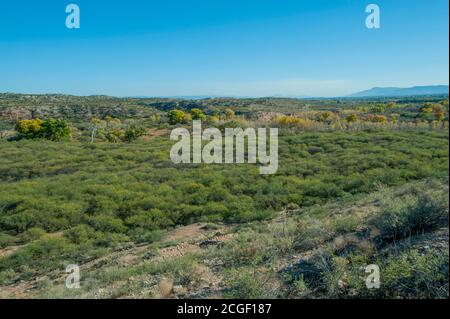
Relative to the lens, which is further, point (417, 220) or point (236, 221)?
point (236, 221)

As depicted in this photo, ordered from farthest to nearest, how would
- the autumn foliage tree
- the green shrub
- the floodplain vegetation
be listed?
1. the autumn foliage tree
2. the green shrub
3. the floodplain vegetation

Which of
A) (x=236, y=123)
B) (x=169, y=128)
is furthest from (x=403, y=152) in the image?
(x=169, y=128)

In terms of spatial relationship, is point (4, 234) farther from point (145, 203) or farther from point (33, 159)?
point (33, 159)

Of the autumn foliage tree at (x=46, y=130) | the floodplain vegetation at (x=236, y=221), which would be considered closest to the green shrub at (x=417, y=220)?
the floodplain vegetation at (x=236, y=221)

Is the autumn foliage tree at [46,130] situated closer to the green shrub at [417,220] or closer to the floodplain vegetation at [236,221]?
the floodplain vegetation at [236,221]

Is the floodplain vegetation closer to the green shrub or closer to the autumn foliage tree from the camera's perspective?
the green shrub

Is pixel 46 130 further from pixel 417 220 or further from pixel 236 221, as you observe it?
pixel 417 220

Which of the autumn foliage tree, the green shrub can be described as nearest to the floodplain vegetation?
the green shrub

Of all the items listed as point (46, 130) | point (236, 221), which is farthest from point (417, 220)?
point (46, 130)
